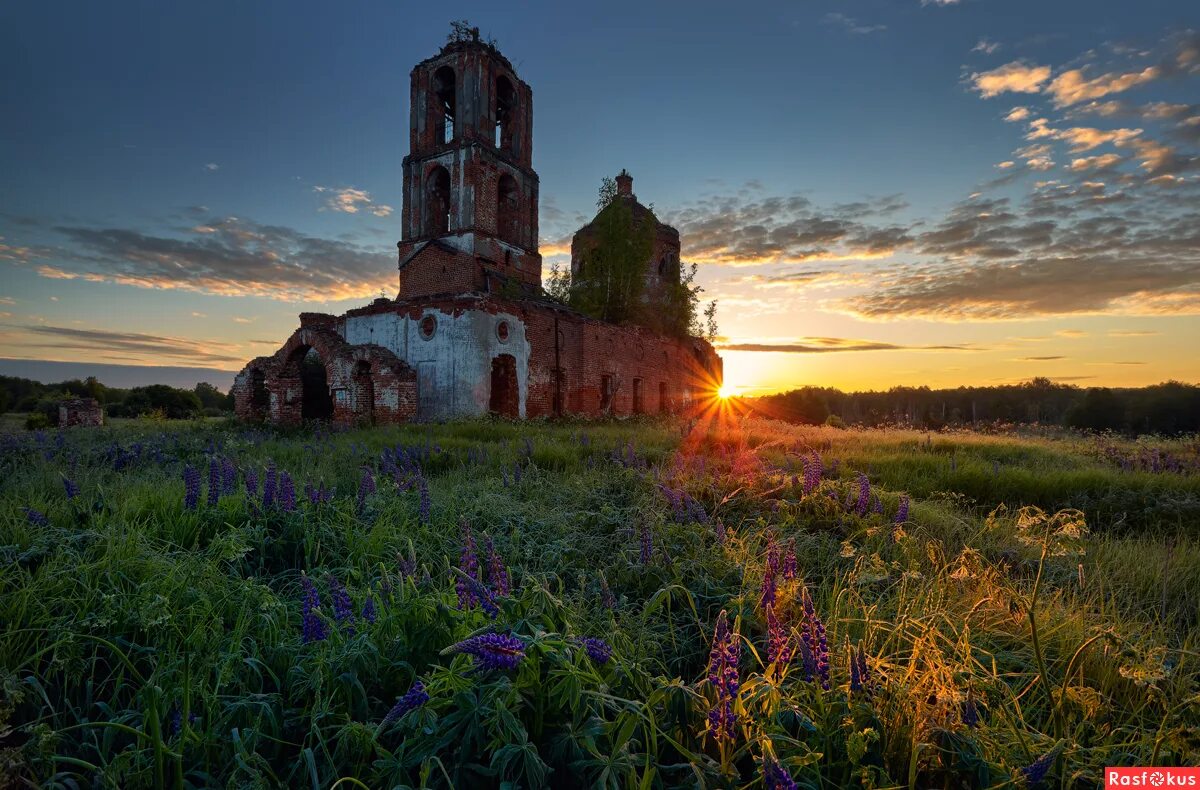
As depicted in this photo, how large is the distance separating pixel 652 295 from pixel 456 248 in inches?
547

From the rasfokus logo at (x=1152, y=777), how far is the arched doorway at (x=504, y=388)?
60.4ft

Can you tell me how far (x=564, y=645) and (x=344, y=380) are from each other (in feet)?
61.5

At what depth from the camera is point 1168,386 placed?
3872 centimetres

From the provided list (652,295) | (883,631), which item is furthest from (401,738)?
(652,295)

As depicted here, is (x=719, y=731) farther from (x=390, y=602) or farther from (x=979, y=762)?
(x=390, y=602)

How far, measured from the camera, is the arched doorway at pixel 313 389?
20719mm

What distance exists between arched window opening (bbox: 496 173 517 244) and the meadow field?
71.1 ft

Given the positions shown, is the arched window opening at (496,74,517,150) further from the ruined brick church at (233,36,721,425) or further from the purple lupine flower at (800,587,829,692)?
the purple lupine flower at (800,587,829,692)

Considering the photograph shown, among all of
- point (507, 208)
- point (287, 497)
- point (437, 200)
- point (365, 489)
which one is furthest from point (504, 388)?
point (287, 497)

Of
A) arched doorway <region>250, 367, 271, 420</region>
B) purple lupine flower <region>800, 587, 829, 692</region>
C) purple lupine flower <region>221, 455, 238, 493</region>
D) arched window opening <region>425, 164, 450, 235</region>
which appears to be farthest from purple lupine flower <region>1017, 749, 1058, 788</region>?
arched window opening <region>425, 164, 450, 235</region>

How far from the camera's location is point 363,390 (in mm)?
18516

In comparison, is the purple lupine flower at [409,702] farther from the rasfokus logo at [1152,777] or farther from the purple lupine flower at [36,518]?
the purple lupine flower at [36,518]

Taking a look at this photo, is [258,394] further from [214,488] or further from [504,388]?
[214,488]

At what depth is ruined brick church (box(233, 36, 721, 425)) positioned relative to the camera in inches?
722
